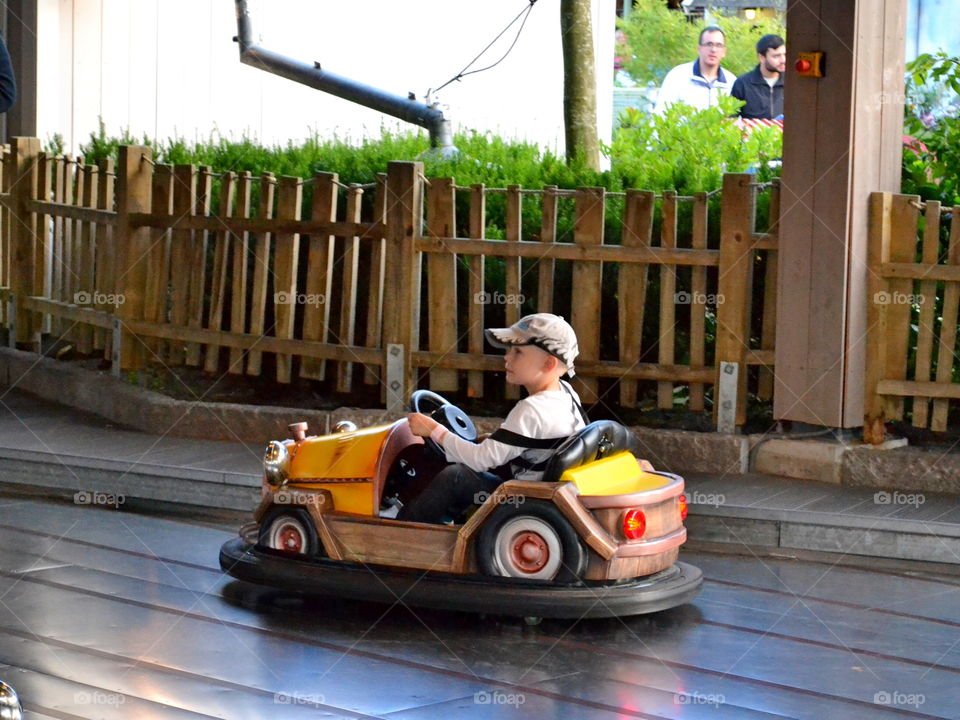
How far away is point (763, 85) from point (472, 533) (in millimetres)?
8510

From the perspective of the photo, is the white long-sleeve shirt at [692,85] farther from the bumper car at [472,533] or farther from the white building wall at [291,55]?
the bumper car at [472,533]

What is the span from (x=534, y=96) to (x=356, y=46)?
203cm

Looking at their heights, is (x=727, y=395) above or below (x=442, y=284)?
below

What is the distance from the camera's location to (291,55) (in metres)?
14.5

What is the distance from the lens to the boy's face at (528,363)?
18.1ft

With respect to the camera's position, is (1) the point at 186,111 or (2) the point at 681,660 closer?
(2) the point at 681,660

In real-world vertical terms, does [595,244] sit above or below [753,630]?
above

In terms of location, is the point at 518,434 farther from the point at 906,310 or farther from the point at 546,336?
the point at 906,310

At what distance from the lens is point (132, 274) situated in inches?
369

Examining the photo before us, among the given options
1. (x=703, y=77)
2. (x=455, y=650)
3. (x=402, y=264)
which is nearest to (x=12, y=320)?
(x=402, y=264)

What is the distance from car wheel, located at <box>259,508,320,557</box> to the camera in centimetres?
558

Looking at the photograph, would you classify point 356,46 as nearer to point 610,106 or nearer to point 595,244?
point 610,106

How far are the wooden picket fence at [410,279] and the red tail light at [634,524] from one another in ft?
8.33

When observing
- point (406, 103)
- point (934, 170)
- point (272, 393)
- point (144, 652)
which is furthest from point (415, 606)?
point (406, 103)
